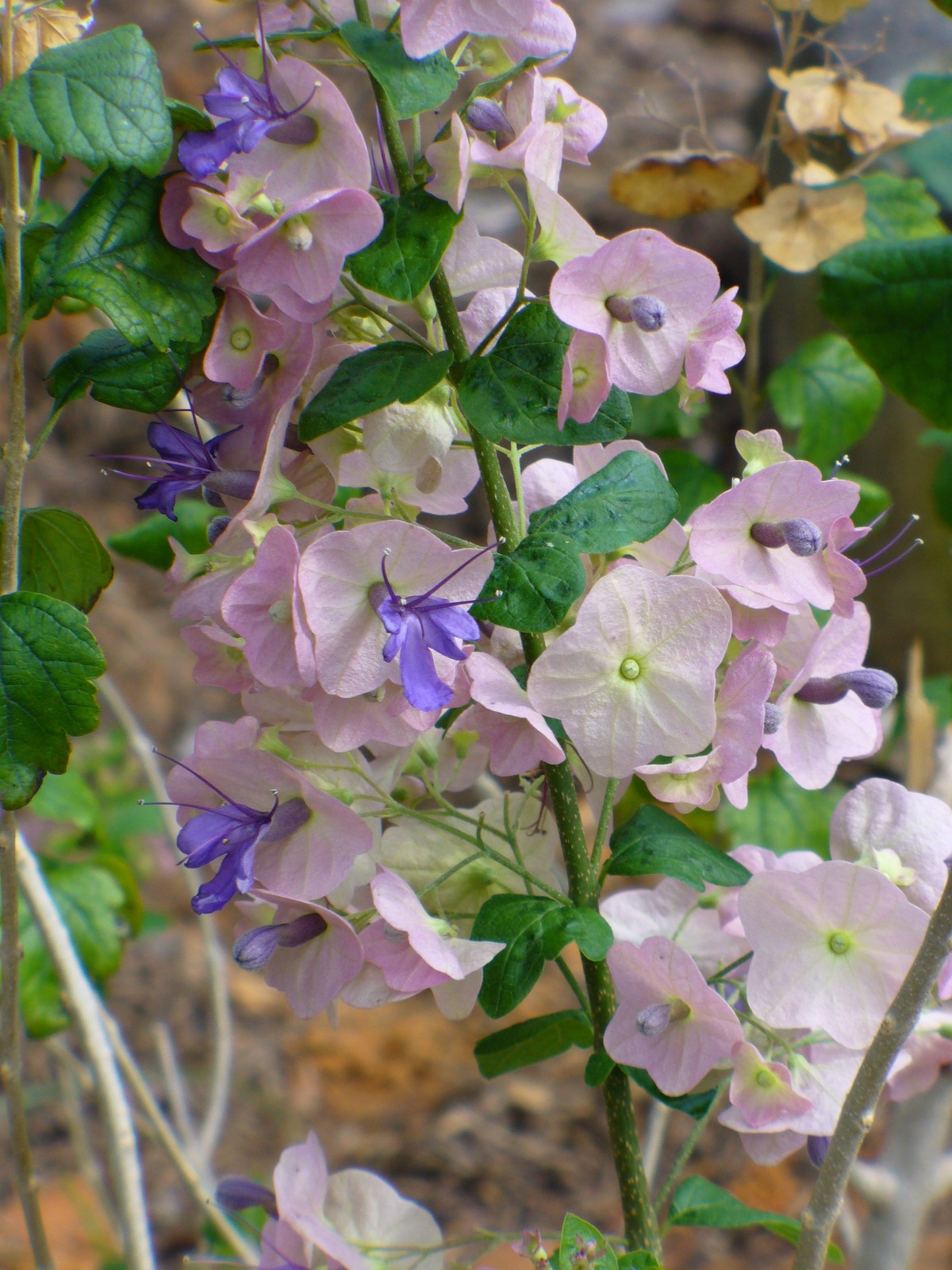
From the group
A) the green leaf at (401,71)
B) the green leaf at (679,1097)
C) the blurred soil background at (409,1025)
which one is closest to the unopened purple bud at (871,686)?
the green leaf at (679,1097)

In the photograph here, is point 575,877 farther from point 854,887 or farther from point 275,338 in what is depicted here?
point 275,338

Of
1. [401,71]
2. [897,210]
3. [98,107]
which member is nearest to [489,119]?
[401,71]

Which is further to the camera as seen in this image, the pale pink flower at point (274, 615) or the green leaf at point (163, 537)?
the green leaf at point (163, 537)

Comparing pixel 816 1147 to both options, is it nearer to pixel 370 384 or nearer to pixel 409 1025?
pixel 370 384

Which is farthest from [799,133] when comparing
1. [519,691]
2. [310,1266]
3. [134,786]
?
[134,786]

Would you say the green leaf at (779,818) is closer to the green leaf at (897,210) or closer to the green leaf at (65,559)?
the green leaf at (897,210)
